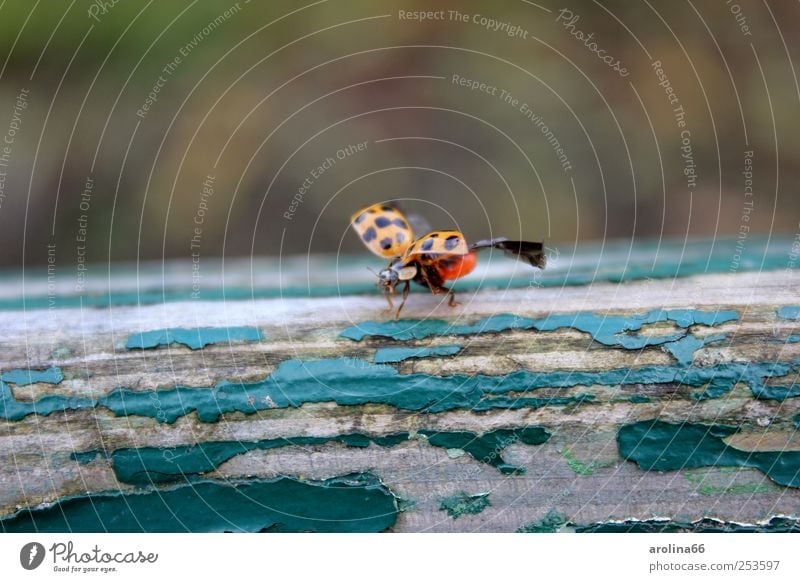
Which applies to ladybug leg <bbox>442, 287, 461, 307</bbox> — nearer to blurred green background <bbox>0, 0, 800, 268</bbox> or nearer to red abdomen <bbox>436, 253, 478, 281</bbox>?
red abdomen <bbox>436, 253, 478, 281</bbox>

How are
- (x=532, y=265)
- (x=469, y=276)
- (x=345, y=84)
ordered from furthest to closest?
1. (x=345, y=84)
2. (x=469, y=276)
3. (x=532, y=265)

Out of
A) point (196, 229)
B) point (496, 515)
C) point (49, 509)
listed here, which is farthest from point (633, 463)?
point (196, 229)

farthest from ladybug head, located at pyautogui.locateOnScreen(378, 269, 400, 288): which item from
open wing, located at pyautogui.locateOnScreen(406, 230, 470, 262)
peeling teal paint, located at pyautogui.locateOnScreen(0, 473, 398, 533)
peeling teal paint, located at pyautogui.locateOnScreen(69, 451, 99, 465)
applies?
peeling teal paint, located at pyautogui.locateOnScreen(69, 451, 99, 465)

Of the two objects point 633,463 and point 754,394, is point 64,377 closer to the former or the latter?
point 633,463
